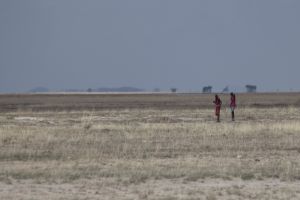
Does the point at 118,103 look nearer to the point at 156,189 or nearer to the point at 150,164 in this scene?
the point at 150,164

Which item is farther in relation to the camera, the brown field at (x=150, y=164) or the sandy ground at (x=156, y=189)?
the brown field at (x=150, y=164)

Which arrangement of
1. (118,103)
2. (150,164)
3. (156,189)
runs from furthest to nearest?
(118,103), (150,164), (156,189)

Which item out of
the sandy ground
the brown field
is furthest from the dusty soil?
the sandy ground

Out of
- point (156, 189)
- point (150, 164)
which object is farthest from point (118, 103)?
point (156, 189)

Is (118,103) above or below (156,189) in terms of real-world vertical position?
above

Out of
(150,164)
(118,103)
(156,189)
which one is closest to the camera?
(156,189)

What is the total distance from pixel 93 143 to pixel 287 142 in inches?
278

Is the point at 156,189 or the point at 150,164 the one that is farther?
the point at 150,164

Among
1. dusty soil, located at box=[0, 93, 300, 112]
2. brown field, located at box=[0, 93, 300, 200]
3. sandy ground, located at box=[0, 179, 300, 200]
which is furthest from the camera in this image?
dusty soil, located at box=[0, 93, 300, 112]

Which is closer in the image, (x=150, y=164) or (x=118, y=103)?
(x=150, y=164)

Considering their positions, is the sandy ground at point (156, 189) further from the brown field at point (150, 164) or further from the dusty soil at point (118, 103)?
the dusty soil at point (118, 103)

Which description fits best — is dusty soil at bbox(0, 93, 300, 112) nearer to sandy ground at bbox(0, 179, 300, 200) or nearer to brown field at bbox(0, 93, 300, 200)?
brown field at bbox(0, 93, 300, 200)

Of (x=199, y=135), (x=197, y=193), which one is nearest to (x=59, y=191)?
(x=197, y=193)

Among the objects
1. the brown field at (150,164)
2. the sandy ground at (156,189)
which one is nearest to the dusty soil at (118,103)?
the brown field at (150,164)
